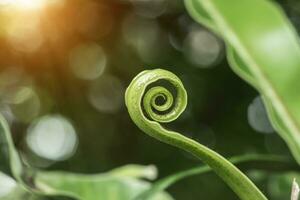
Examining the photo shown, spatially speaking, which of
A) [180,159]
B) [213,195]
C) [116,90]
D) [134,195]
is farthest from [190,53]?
[134,195]

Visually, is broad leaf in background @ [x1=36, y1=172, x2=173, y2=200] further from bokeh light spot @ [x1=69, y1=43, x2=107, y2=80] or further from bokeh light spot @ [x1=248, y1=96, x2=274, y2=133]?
bokeh light spot @ [x1=69, y1=43, x2=107, y2=80]

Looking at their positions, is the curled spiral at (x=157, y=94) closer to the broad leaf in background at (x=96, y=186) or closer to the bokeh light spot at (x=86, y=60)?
the broad leaf in background at (x=96, y=186)

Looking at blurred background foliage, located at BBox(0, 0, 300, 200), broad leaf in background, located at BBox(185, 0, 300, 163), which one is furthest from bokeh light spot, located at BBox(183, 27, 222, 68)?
broad leaf in background, located at BBox(185, 0, 300, 163)

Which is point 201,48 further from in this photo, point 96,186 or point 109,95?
point 96,186

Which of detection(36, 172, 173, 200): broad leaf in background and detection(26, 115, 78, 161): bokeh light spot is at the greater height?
detection(36, 172, 173, 200): broad leaf in background

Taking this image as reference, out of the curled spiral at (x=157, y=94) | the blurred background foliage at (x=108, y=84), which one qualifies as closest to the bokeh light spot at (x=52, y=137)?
the blurred background foliage at (x=108, y=84)

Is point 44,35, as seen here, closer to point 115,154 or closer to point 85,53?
point 85,53

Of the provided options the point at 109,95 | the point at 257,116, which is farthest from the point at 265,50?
the point at 109,95
